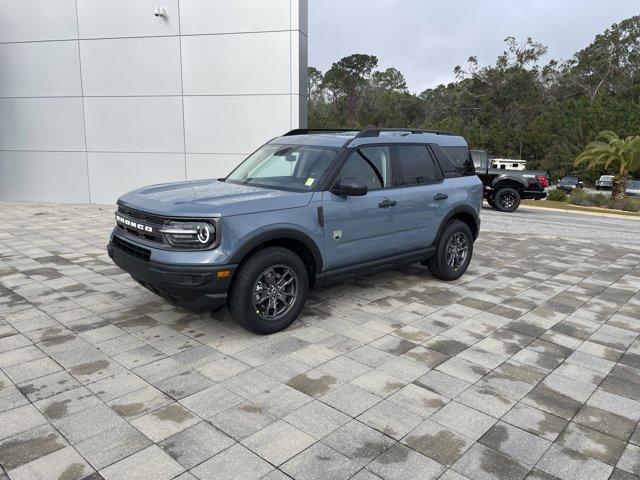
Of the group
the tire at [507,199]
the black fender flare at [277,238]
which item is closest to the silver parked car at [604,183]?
the tire at [507,199]

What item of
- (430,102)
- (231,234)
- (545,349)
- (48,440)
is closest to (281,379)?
(231,234)

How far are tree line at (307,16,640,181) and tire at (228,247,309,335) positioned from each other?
3930 centimetres

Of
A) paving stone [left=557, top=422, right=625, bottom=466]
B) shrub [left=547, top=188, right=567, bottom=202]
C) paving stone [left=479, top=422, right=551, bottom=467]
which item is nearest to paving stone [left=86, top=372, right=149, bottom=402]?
paving stone [left=479, top=422, right=551, bottom=467]

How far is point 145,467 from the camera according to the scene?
2.70 meters

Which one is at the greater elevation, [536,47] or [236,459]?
[536,47]

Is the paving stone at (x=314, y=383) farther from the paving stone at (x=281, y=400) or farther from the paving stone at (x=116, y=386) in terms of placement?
the paving stone at (x=116, y=386)

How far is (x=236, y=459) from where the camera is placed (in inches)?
110

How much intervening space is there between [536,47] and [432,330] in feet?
167

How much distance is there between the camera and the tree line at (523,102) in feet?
134

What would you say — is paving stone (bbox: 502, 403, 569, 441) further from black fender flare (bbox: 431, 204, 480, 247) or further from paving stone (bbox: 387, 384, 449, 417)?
black fender flare (bbox: 431, 204, 480, 247)

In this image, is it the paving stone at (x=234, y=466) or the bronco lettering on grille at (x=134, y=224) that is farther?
the bronco lettering on grille at (x=134, y=224)

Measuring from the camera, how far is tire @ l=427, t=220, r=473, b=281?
6195 millimetres

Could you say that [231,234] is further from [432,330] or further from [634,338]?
[634,338]

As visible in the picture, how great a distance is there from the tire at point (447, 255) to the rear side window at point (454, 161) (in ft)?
2.10
